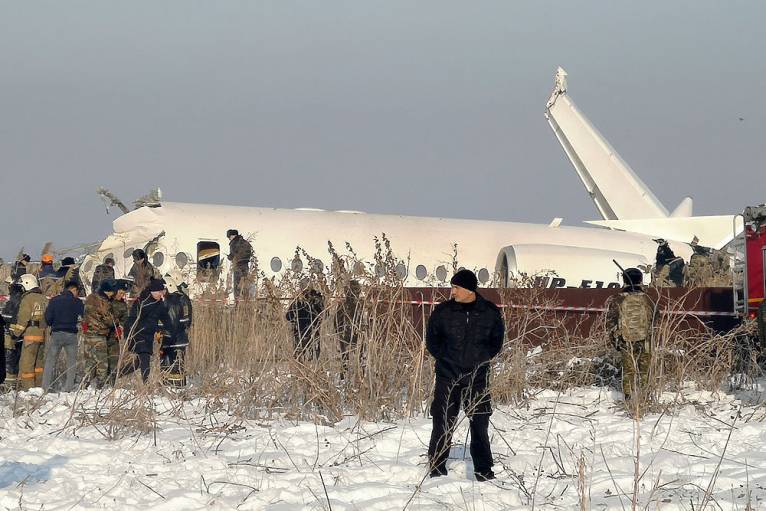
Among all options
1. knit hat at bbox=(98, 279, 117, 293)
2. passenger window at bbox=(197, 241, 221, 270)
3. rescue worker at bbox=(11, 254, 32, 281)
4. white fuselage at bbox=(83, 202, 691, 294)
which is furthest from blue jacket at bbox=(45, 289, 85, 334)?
passenger window at bbox=(197, 241, 221, 270)

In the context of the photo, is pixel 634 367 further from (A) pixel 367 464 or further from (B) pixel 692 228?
(B) pixel 692 228

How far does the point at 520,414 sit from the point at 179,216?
45.9 ft

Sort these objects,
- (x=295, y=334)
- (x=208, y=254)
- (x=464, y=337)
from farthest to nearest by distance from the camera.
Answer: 1. (x=208, y=254)
2. (x=295, y=334)
3. (x=464, y=337)

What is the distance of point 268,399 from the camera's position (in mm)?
11086

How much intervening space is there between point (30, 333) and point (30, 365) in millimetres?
423

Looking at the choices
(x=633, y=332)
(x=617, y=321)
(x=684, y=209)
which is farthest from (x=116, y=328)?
(x=684, y=209)

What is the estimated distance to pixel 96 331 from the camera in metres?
14.3

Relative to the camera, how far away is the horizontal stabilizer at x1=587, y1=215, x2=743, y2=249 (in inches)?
945

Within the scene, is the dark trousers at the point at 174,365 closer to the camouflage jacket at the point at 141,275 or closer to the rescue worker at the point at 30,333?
the rescue worker at the point at 30,333

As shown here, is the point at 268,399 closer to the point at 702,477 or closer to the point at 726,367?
the point at 702,477

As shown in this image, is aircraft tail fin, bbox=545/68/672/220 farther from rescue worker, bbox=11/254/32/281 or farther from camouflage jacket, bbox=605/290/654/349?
camouflage jacket, bbox=605/290/654/349

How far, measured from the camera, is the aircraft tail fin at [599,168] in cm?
3650

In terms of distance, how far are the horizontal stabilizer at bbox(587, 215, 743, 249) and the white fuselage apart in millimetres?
2809

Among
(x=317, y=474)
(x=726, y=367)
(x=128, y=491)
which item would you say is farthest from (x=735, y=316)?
(x=128, y=491)
